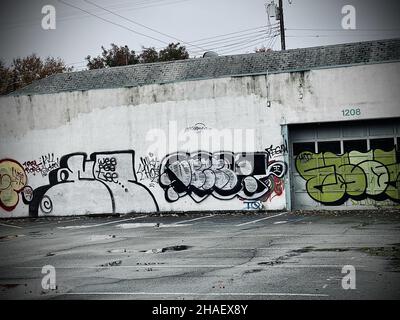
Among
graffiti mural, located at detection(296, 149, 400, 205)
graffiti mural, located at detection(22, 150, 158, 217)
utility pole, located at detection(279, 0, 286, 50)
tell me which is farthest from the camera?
utility pole, located at detection(279, 0, 286, 50)

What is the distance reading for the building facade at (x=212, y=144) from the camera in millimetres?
20953

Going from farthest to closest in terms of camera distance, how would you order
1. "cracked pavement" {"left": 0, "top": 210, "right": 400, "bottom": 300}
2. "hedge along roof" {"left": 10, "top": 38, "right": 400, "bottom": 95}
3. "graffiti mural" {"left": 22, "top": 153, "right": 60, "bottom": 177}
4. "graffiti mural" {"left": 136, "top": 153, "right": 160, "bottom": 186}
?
"hedge along roof" {"left": 10, "top": 38, "right": 400, "bottom": 95}, "graffiti mural" {"left": 22, "top": 153, "right": 60, "bottom": 177}, "graffiti mural" {"left": 136, "top": 153, "right": 160, "bottom": 186}, "cracked pavement" {"left": 0, "top": 210, "right": 400, "bottom": 300}

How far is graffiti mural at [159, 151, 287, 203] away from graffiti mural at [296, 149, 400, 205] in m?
1.22

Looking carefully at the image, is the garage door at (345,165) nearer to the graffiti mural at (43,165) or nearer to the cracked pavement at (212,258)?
the cracked pavement at (212,258)

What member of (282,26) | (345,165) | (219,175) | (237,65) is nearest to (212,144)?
(219,175)

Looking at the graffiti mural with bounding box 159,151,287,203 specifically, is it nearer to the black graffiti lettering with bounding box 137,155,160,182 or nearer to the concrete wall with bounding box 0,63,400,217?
the concrete wall with bounding box 0,63,400,217

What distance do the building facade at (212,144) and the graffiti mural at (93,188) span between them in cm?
4

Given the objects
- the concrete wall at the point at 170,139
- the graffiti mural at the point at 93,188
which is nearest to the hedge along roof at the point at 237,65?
the concrete wall at the point at 170,139

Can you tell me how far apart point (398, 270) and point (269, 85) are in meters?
13.9

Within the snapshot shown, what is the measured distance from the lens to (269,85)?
2177 centimetres

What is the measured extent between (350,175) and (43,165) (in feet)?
43.7

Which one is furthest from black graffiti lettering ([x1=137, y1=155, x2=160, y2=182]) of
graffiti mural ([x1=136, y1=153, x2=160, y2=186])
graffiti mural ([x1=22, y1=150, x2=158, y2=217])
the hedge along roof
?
the hedge along roof

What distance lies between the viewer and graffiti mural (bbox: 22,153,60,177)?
977 inches
